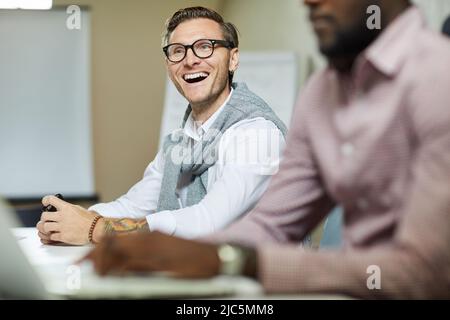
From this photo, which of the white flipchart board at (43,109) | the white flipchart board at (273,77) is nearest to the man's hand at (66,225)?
the white flipchart board at (273,77)

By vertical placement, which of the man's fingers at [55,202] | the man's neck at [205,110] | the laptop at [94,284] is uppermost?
the man's neck at [205,110]

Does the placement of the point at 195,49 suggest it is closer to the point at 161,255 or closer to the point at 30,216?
the point at 30,216

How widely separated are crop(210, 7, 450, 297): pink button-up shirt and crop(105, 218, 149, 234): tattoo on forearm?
489 millimetres

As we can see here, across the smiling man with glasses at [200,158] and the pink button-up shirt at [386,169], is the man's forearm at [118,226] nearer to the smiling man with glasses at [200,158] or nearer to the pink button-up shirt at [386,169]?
the smiling man with glasses at [200,158]

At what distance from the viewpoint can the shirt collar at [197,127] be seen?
140 cm

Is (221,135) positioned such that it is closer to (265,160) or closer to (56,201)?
Result: (265,160)

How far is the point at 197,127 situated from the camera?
142 cm

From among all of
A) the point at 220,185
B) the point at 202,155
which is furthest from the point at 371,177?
the point at 202,155

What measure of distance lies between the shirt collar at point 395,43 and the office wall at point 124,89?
0.81 meters

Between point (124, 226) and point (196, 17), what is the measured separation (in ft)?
1.44

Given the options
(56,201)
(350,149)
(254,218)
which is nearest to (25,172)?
(56,201)

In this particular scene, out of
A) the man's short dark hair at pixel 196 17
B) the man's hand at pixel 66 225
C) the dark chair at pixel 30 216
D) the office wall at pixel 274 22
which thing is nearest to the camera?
the man's hand at pixel 66 225

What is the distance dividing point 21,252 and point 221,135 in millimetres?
693

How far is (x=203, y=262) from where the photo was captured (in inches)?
27.5
